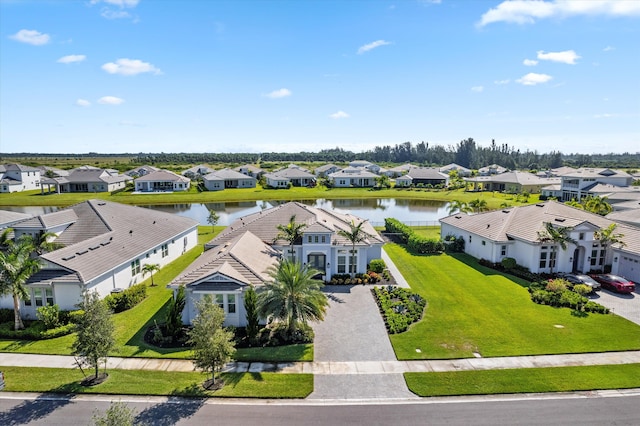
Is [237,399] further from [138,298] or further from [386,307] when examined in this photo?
[138,298]

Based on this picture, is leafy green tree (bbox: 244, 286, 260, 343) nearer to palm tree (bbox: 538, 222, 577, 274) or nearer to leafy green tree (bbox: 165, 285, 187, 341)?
leafy green tree (bbox: 165, 285, 187, 341)

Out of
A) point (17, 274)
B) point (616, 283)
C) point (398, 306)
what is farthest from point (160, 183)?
point (616, 283)

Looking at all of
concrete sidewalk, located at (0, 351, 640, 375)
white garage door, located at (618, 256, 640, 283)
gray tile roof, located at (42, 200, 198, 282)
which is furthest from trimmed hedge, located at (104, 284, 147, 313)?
white garage door, located at (618, 256, 640, 283)

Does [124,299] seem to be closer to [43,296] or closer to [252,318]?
[43,296]

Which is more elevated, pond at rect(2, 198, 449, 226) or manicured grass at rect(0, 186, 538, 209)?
manicured grass at rect(0, 186, 538, 209)

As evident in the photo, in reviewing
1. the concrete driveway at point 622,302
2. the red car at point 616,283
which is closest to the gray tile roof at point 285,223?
the concrete driveway at point 622,302

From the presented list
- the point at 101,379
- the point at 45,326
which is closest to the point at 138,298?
the point at 45,326
